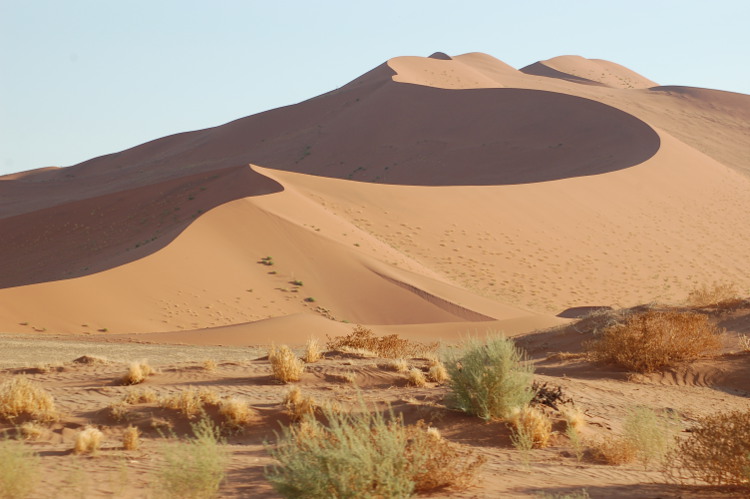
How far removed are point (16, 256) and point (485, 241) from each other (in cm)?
2046

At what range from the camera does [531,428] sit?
28.8 ft

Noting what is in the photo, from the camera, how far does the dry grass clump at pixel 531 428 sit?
8.66 m

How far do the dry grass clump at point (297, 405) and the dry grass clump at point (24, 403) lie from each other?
2515mm

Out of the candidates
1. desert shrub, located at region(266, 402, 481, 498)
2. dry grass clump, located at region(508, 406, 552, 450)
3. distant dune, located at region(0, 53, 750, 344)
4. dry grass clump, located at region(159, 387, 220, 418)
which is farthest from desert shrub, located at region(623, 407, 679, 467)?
distant dune, located at region(0, 53, 750, 344)

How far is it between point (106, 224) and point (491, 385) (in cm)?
3136

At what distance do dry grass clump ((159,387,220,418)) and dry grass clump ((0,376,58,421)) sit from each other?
121cm

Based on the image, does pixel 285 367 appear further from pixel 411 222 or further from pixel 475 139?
pixel 475 139

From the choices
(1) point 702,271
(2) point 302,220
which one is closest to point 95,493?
(2) point 302,220

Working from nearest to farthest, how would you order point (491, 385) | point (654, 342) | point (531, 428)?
point (531, 428)
point (491, 385)
point (654, 342)

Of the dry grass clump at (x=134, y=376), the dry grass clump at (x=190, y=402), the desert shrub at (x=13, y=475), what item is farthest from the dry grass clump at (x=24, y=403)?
the desert shrub at (x=13, y=475)

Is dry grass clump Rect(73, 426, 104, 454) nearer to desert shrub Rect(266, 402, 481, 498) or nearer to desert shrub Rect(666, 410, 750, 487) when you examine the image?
desert shrub Rect(266, 402, 481, 498)

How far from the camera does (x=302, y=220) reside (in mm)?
31219

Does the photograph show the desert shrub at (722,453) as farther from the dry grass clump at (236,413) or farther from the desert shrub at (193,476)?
the dry grass clump at (236,413)

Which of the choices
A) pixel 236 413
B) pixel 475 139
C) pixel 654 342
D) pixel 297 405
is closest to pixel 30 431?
pixel 236 413
